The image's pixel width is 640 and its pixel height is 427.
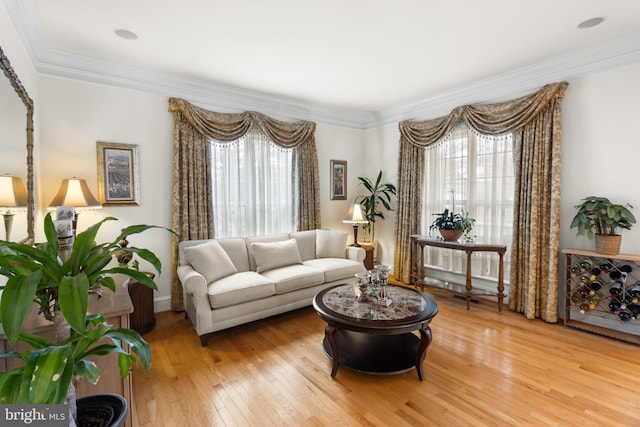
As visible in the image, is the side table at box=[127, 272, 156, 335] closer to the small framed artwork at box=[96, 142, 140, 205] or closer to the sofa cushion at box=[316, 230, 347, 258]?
the small framed artwork at box=[96, 142, 140, 205]

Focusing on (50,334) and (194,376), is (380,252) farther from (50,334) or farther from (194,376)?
(50,334)

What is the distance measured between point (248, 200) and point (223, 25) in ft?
7.23

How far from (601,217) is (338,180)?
11.1ft

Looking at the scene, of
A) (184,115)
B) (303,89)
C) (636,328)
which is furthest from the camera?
(303,89)

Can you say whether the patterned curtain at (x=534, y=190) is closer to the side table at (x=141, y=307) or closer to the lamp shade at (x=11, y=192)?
the side table at (x=141, y=307)

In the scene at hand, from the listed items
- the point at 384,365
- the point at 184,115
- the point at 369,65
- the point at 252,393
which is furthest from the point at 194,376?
the point at 369,65

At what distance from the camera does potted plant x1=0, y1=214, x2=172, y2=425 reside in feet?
2.80

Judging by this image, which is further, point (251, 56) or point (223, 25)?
point (251, 56)

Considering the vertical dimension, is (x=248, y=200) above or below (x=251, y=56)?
below

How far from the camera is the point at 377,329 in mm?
2152

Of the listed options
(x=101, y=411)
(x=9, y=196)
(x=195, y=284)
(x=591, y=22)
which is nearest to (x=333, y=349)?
(x=195, y=284)

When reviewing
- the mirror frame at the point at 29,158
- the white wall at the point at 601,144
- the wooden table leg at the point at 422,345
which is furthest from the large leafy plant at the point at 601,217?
the mirror frame at the point at 29,158

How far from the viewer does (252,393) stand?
7.11 ft

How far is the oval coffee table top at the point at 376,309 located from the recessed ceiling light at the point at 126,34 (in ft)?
9.24
